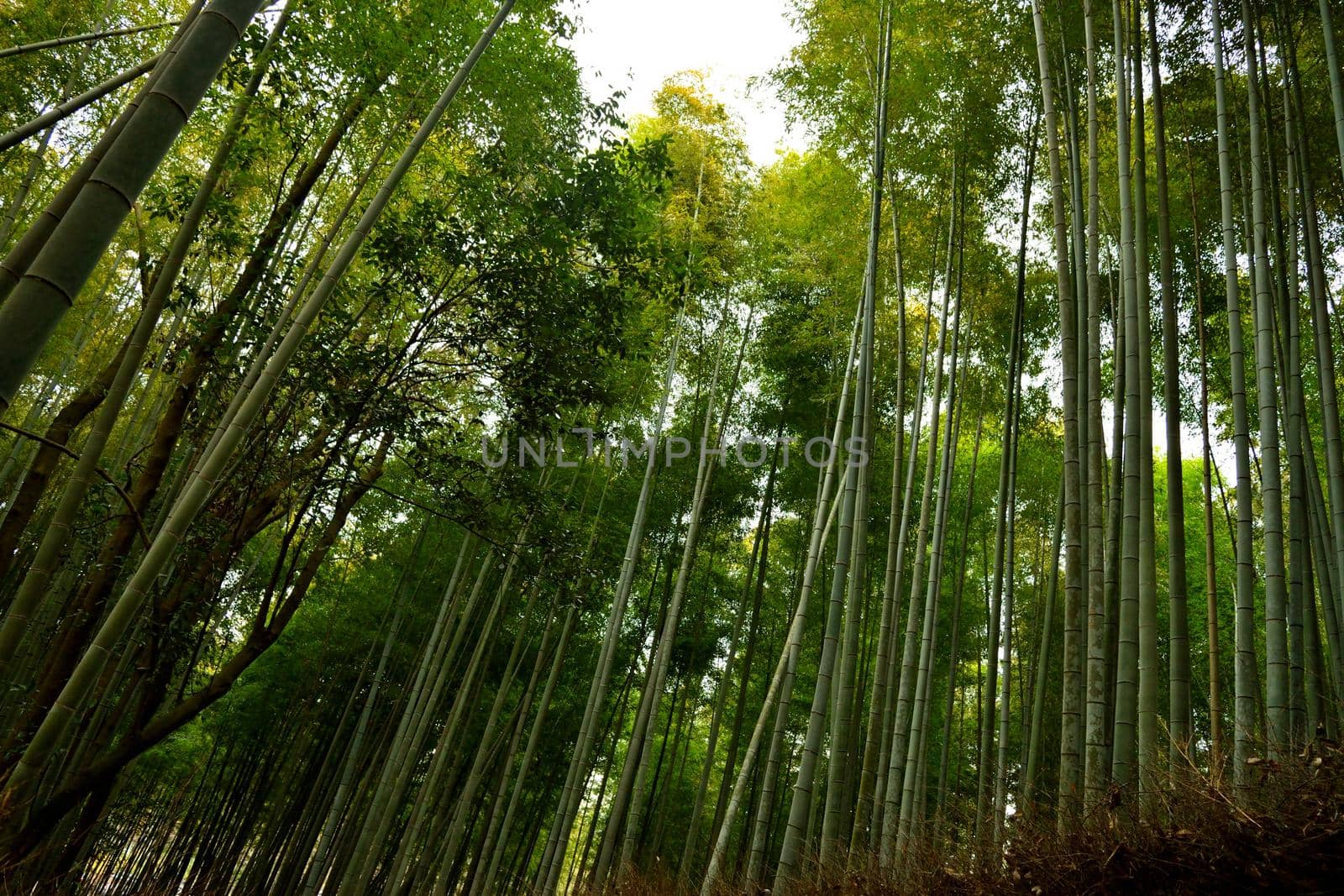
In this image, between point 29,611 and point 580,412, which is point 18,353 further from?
point 580,412

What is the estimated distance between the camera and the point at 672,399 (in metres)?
8.61

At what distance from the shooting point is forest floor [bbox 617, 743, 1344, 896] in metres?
1.72

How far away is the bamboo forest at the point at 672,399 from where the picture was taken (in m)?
2.39

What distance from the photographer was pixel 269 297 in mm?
3656

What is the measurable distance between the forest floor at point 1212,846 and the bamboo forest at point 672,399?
1 cm

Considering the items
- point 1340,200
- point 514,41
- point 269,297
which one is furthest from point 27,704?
point 1340,200

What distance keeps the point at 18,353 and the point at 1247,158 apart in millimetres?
5354

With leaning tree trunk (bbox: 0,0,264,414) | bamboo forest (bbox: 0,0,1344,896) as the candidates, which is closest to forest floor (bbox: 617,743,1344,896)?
bamboo forest (bbox: 0,0,1344,896)

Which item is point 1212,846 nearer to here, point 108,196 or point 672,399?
point 108,196

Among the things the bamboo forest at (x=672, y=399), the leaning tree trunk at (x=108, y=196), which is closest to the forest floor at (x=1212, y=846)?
the bamboo forest at (x=672, y=399)

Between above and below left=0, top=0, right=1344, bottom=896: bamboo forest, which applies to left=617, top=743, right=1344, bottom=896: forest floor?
below

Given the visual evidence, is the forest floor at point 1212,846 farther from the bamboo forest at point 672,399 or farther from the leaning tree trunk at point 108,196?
the leaning tree trunk at point 108,196

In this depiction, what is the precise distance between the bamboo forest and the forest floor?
11mm

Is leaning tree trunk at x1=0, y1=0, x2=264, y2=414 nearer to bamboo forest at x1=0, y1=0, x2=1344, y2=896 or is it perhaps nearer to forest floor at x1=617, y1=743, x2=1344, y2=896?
bamboo forest at x1=0, y1=0, x2=1344, y2=896
